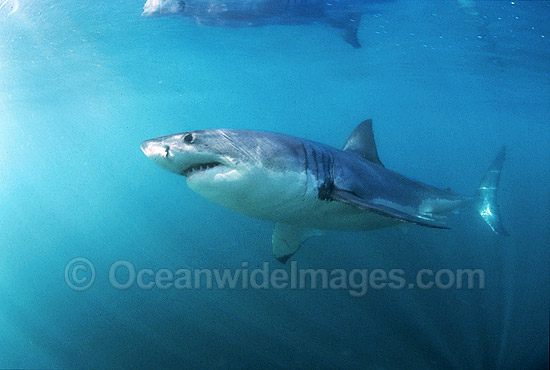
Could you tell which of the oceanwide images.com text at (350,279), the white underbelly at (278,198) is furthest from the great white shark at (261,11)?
the white underbelly at (278,198)

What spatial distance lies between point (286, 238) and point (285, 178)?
5.91 feet

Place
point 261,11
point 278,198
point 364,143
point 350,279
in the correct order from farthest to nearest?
1. point 261,11
2. point 350,279
3. point 364,143
4. point 278,198

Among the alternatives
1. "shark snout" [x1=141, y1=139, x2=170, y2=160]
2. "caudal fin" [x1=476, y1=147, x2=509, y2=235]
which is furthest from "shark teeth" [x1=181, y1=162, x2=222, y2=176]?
"caudal fin" [x1=476, y1=147, x2=509, y2=235]

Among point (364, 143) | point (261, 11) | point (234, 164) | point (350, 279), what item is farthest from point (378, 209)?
point (261, 11)

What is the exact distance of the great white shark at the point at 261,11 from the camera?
10.1 metres

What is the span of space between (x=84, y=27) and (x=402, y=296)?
518 inches

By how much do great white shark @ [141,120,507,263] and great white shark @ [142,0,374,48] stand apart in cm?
829

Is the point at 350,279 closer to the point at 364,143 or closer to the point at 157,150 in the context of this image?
the point at 364,143

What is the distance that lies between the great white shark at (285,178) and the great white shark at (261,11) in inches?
326

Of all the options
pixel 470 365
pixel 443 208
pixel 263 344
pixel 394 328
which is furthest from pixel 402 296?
pixel 263 344

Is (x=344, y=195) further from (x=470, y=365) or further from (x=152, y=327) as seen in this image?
(x=152, y=327)

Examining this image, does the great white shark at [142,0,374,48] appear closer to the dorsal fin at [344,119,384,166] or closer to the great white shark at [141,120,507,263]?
the dorsal fin at [344,119,384,166]

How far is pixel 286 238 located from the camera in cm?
445

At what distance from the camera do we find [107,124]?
A: 32.3 m
